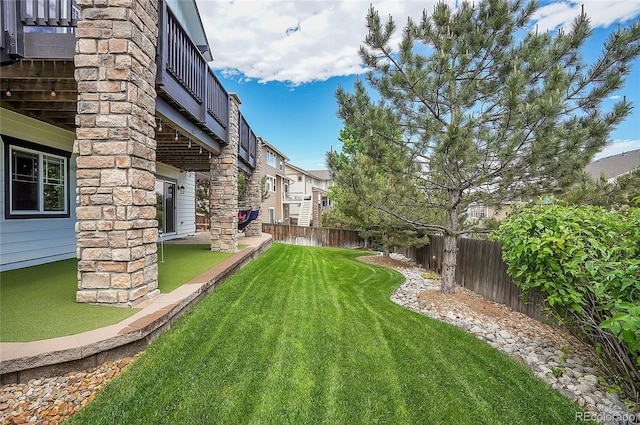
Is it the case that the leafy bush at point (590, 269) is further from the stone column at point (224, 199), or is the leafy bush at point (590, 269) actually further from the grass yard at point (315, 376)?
the stone column at point (224, 199)

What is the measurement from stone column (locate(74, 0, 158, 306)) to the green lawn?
0.25 meters

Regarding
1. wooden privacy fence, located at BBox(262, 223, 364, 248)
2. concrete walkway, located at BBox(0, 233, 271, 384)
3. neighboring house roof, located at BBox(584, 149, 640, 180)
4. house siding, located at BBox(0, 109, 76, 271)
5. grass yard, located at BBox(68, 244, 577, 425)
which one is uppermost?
neighboring house roof, located at BBox(584, 149, 640, 180)

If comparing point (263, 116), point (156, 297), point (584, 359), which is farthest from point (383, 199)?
point (263, 116)

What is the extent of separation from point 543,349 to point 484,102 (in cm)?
452

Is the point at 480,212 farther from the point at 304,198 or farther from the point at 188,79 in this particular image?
the point at 188,79

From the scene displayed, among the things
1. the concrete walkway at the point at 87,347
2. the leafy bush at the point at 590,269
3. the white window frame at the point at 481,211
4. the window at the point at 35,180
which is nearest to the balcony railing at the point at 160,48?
the window at the point at 35,180

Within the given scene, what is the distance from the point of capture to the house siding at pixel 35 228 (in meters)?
4.60

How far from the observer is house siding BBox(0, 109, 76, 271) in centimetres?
460

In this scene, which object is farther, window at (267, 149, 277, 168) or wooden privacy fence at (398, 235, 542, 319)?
→ window at (267, 149, 277, 168)

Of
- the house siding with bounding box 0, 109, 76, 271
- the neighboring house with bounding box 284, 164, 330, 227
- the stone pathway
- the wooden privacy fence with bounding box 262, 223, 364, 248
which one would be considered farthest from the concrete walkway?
the neighboring house with bounding box 284, 164, 330, 227

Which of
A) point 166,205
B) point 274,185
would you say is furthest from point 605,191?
point 274,185

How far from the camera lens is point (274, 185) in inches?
903

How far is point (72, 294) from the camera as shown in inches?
140

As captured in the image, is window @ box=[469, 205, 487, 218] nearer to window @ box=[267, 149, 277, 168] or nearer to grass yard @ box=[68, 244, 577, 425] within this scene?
grass yard @ box=[68, 244, 577, 425]
